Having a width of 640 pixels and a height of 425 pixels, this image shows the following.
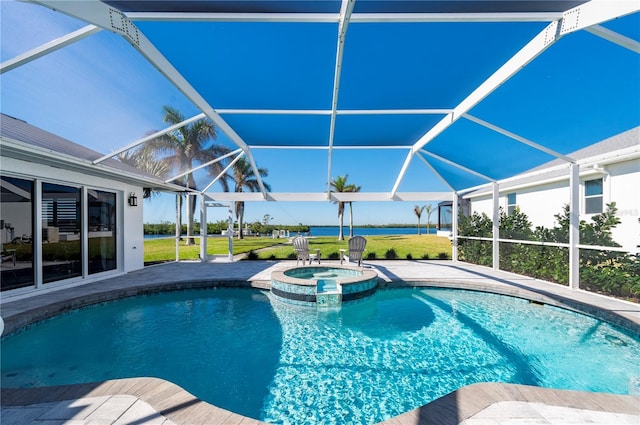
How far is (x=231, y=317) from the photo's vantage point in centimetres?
712

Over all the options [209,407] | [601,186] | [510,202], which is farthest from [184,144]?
[601,186]

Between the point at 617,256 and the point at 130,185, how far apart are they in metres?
→ 15.7

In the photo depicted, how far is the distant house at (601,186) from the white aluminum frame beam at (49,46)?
32.5 ft

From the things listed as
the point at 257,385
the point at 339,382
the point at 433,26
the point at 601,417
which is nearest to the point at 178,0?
the point at 433,26

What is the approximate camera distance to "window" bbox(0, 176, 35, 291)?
7.29 metres

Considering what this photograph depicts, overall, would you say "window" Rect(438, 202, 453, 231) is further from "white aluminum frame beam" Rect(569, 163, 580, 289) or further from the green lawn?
"white aluminum frame beam" Rect(569, 163, 580, 289)

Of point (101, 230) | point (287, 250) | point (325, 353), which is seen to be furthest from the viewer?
point (287, 250)

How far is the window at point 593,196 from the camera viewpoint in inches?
415

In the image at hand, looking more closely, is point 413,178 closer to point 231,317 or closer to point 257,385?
point 231,317

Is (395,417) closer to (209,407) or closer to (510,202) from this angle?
(209,407)

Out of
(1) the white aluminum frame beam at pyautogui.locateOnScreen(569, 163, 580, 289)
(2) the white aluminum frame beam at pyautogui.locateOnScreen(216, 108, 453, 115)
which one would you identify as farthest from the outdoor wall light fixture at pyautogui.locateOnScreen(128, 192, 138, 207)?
(1) the white aluminum frame beam at pyautogui.locateOnScreen(569, 163, 580, 289)

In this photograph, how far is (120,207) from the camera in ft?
36.1

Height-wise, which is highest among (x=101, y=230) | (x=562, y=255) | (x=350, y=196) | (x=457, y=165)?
(x=457, y=165)

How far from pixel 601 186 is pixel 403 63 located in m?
10.2
